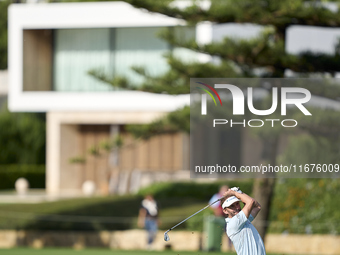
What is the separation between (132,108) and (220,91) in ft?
41.0

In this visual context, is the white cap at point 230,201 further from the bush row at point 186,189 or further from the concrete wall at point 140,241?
the bush row at point 186,189

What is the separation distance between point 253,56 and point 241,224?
1016 centimetres

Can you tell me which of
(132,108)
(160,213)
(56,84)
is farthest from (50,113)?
(160,213)

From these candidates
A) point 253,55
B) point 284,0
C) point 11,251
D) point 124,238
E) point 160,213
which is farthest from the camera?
point 160,213

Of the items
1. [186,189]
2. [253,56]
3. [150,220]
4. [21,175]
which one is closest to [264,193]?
[150,220]

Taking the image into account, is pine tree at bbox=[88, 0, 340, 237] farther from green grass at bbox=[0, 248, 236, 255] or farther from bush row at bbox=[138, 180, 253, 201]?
bush row at bbox=[138, 180, 253, 201]

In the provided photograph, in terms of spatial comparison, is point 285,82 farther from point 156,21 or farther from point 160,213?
point 156,21

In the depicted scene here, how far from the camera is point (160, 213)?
22312mm

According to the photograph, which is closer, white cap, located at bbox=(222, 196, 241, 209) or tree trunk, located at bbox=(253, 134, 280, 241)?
white cap, located at bbox=(222, 196, 241, 209)

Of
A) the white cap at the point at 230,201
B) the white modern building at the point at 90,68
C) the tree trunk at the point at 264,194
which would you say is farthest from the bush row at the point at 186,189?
the white cap at the point at 230,201

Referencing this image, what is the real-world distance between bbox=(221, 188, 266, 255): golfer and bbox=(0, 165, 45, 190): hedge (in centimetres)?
2945

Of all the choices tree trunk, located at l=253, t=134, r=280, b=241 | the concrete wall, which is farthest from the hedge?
tree trunk, located at l=253, t=134, r=280, b=241

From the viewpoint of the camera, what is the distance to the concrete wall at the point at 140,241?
1973 centimetres

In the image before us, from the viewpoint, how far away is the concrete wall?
19.7m
